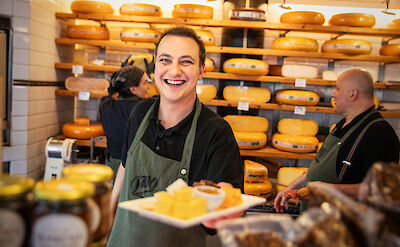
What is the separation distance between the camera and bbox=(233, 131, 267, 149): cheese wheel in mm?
3885

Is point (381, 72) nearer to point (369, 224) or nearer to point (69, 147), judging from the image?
point (69, 147)

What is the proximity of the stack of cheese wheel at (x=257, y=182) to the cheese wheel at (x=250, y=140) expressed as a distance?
0.82 feet

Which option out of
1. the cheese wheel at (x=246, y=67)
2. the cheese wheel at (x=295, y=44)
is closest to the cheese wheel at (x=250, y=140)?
the cheese wheel at (x=246, y=67)

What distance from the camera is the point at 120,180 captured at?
5.66ft

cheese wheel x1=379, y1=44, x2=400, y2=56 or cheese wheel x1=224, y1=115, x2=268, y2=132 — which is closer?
cheese wheel x1=379, y1=44, x2=400, y2=56

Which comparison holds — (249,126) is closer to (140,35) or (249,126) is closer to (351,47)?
(351,47)

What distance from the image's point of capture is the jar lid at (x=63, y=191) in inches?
25.1

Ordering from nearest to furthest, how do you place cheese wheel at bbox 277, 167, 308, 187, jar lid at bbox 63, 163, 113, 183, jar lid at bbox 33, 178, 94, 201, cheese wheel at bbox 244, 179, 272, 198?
1. jar lid at bbox 33, 178, 94, 201
2. jar lid at bbox 63, 163, 113, 183
3. cheese wheel at bbox 244, 179, 272, 198
4. cheese wheel at bbox 277, 167, 308, 187

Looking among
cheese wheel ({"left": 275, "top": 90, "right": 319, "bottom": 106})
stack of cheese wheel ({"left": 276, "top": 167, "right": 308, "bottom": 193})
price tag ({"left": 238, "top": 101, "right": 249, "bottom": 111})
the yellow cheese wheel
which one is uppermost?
cheese wheel ({"left": 275, "top": 90, "right": 319, "bottom": 106})

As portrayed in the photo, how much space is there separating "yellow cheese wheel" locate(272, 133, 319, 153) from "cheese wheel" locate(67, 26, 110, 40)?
96.3 inches

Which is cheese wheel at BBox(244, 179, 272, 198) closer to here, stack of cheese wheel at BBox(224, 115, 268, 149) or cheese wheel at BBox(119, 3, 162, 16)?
stack of cheese wheel at BBox(224, 115, 268, 149)

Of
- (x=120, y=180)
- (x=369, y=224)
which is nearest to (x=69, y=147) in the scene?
(x=120, y=180)

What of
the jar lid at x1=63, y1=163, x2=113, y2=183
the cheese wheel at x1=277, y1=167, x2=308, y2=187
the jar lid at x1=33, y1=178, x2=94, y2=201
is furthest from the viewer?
the cheese wheel at x1=277, y1=167, x2=308, y2=187

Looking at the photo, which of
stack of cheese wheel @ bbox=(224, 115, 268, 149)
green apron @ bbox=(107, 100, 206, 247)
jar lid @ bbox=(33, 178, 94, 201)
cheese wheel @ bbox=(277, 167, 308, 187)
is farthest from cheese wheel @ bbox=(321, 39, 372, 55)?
jar lid @ bbox=(33, 178, 94, 201)
